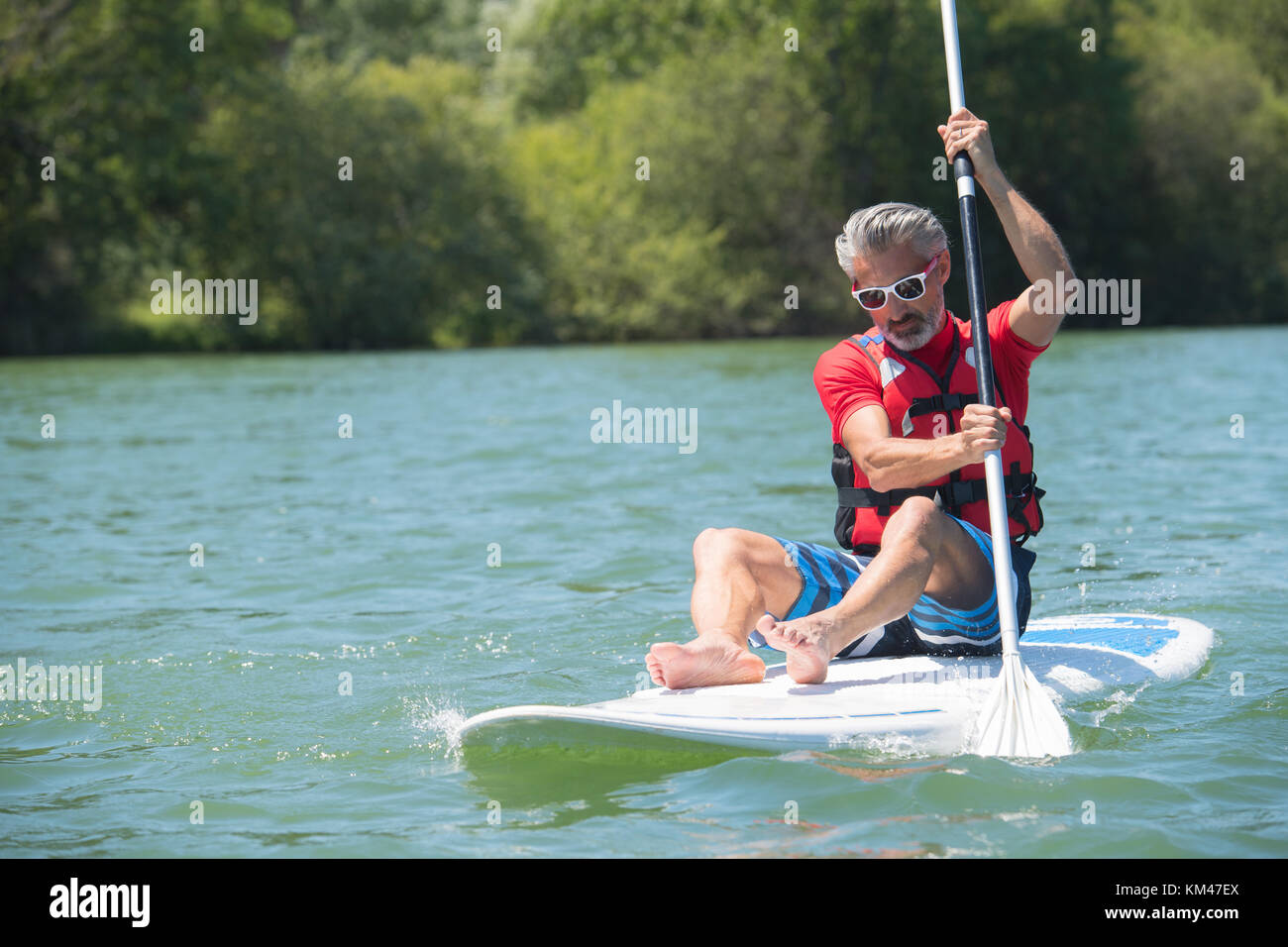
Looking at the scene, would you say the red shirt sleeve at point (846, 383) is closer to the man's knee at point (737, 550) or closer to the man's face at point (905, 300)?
the man's face at point (905, 300)

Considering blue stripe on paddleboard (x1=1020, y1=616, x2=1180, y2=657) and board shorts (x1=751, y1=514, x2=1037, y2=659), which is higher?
board shorts (x1=751, y1=514, x2=1037, y2=659)

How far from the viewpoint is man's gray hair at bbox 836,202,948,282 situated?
4453 millimetres

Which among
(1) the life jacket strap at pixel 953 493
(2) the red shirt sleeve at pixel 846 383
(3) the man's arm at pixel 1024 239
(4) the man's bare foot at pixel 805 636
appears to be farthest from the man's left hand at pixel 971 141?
(4) the man's bare foot at pixel 805 636

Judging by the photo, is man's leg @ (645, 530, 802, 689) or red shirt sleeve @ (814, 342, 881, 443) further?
red shirt sleeve @ (814, 342, 881, 443)

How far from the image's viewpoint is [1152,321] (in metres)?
37.9

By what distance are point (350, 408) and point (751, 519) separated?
9.98 meters

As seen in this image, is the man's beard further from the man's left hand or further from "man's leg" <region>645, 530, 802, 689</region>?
"man's leg" <region>645, 530, 802, 689</region>

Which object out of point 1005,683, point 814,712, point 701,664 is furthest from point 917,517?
point 701,664

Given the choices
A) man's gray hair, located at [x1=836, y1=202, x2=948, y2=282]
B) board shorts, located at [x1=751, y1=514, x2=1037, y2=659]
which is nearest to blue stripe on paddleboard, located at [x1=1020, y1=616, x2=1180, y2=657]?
board shorts, located at [x1=751, y1=514, x2=1037, y2=659]

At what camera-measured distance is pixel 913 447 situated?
435 cm

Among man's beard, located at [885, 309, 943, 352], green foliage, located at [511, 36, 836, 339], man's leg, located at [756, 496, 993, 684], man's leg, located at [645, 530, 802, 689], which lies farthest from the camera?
green foliage, located at [511, 36, 836, 339]

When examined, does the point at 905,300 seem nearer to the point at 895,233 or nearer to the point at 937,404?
the point at 895,233
